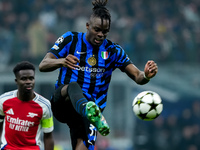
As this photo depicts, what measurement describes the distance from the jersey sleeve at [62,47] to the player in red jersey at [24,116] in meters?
0.77

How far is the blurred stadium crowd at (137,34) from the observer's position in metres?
14.6

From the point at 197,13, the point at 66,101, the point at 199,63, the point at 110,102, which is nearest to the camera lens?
the point at 66,101

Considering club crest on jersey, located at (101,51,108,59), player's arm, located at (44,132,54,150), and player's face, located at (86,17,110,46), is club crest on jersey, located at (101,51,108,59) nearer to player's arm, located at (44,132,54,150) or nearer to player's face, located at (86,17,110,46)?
player's face, located at (86,17,110,46)

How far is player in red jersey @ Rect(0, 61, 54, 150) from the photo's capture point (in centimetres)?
670

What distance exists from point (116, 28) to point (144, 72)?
390 inches

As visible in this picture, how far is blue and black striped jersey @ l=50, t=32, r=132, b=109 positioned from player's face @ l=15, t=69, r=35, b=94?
1.91 ft

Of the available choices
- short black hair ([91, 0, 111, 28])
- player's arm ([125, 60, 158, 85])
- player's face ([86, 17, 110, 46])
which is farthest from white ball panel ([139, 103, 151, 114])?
short black hair ([91, 0, 111, 28])

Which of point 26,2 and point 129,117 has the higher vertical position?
point 26,2

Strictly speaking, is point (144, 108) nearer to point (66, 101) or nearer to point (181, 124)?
point (66, 101)

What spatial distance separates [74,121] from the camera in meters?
6.30

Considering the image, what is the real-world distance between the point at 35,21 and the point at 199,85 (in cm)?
575

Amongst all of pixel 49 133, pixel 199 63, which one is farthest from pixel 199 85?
pixel 49 133

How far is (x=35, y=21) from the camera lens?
1555 cm

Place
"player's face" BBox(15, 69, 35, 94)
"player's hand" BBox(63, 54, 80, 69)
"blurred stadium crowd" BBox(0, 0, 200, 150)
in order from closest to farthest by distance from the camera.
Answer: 1. "player's hand" BBox(63, 54, 80, 69)
2. "player's face" BBox(15, 69, 35, 94)
3. "blurred stadium crowd" BBox(0, 0, 200, 150)
